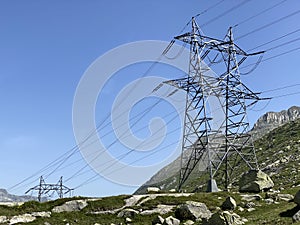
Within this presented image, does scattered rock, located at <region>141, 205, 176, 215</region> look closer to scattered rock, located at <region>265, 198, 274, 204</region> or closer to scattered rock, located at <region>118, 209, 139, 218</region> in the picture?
scattered rock, located at <region>118, 209, 139, 218</region>

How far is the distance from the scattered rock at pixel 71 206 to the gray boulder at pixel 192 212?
491 inches

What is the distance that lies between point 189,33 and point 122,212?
28.5 meters

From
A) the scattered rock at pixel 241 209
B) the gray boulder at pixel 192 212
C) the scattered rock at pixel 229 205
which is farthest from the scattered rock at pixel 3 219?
the scattered rock at pixel 241 209

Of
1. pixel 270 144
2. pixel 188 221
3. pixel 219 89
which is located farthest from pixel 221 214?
pixel 270 144

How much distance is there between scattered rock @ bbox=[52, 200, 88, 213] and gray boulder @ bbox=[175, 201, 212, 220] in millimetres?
12467

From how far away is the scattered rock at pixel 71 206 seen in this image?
37.4 m

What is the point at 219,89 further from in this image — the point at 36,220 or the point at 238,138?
the point at 36,220

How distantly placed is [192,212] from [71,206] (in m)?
14.7

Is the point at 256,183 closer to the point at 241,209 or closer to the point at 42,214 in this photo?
the point at 241,209

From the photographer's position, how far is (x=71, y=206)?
37.9 metres

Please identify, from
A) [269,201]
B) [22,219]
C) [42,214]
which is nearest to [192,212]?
[269,201]

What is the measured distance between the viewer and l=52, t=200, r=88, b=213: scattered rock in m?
37.4

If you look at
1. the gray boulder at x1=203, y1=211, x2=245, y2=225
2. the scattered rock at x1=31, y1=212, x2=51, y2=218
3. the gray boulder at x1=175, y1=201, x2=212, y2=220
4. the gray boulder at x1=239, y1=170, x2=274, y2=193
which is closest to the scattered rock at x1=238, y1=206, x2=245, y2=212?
the gray boulder at x1=175, y1=201, x2=212, y2=220

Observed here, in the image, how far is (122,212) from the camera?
34.0 meters
